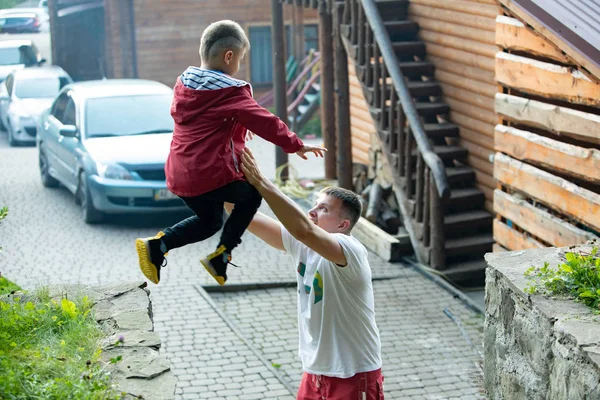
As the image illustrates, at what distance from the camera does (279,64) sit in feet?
47.7

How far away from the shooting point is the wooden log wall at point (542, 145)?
6547 millimetres

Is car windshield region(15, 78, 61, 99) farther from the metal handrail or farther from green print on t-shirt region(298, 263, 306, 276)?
green print on t-shirt region(298, 263, 306, 276)

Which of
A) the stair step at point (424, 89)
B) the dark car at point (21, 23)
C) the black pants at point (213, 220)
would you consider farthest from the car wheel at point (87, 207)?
the dark car at point (21, 23)

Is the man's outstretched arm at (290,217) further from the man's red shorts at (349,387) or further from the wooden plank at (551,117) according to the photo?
the wooden plank at (551,117)

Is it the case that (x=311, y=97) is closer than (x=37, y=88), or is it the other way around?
(x=37, y=88)

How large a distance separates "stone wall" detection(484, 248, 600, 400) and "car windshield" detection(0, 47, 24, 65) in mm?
20973

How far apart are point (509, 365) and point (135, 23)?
21.5 meters

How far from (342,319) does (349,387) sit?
0.32 meters

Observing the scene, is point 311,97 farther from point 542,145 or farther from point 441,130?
point 542,145

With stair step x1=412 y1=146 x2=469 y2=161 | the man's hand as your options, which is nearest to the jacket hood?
the man's hand

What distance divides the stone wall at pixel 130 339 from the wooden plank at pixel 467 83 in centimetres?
594

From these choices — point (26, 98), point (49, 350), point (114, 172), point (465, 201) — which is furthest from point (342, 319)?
point (26, 98)

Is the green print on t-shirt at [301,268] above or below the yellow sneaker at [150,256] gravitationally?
below

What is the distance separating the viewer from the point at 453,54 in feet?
37.3
